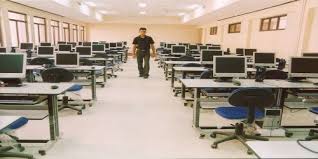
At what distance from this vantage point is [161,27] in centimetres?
2084

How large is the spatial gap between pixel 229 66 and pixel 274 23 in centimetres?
646

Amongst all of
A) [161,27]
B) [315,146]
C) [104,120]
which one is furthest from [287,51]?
[161,27]

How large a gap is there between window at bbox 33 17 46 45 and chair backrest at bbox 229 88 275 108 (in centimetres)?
1148

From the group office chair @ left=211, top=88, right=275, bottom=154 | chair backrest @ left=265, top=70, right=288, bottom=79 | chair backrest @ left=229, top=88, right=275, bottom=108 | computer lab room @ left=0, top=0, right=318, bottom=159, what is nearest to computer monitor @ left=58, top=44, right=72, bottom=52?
computer lab room @ left=0, top=0, right=318, bottom=159

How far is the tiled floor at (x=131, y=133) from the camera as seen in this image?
2.96 meters

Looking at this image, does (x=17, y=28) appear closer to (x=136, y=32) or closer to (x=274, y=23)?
(x=274, y=23)

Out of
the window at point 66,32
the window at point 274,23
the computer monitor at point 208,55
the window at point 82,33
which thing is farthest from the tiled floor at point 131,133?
the window at point 82,33

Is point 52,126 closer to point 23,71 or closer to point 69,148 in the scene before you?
point 69,148

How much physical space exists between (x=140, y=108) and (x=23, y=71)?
2146 millimetres

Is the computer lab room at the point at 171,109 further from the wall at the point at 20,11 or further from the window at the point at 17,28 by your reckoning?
the window at the point at 17,28

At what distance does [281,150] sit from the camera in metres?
1.45

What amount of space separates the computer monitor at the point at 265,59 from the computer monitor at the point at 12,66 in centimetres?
480

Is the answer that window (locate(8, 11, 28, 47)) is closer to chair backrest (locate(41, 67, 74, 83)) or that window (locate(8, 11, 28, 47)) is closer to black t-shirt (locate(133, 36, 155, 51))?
black t-shirt (locate(133, 36, 155, 51))

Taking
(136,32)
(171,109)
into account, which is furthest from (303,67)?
(136,32)
